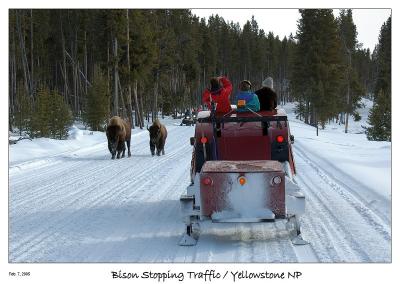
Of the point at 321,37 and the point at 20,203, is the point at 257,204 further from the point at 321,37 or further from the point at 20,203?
the point at 321,37

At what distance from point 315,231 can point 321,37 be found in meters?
44.7

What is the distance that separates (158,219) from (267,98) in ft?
8.81

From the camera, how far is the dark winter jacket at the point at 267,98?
8570 mm

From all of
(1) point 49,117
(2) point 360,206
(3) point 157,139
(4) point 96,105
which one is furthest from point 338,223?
(4) point 96,105

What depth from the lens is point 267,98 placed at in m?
8.57

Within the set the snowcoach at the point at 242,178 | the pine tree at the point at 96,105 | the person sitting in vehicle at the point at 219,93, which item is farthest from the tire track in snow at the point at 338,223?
the pine tree at the point at 96,105

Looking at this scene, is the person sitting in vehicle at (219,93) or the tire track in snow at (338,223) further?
the person sitting in vehicle at (219,93)

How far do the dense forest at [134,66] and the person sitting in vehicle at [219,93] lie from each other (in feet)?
44.9

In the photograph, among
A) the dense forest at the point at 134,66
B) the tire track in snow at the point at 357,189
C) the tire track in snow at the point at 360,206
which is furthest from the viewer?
the dense forest at the point at 134,66

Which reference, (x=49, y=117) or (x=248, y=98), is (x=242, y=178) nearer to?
(x=248, y=98)

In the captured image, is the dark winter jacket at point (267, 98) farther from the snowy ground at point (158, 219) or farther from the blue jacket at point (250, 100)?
the snowy ground at point (158, 219)

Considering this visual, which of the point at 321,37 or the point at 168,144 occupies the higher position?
the point at 321,37

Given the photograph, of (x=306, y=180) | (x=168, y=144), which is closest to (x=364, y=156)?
(x=306, y=180)

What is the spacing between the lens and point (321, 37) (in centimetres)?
4934
